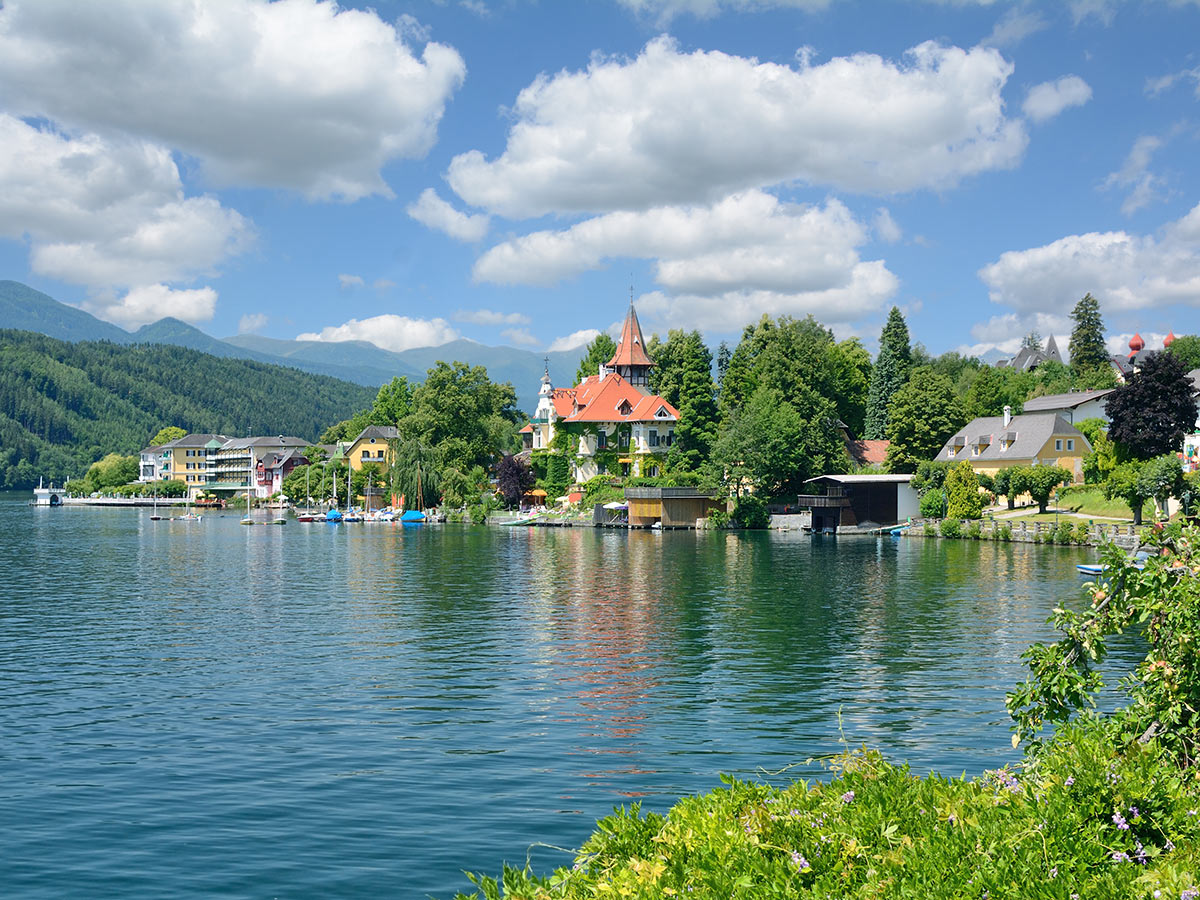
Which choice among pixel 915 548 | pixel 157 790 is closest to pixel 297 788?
pixel 157 790

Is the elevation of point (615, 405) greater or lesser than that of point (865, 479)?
greater

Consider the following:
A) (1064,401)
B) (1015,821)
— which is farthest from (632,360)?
(1015,821)

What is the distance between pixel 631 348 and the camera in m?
128

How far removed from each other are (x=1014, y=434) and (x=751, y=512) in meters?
26.9

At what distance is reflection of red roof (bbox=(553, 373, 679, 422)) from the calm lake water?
58461 millimetres

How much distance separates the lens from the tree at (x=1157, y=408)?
74.9 m

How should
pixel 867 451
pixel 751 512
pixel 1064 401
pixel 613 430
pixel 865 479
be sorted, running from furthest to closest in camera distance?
pixel 867 451 → pixel 613 430 → pixel 1064 401 → pixel 751 512 → pixel 865 479

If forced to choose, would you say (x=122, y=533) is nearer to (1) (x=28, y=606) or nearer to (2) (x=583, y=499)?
(2) (x=583, y=499)

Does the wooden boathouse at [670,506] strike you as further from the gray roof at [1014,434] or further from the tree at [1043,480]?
the tree at [1043,480]

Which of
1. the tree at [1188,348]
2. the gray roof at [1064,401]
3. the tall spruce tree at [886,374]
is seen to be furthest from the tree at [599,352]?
the tree at [1188,348]

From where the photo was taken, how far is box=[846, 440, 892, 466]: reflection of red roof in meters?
118

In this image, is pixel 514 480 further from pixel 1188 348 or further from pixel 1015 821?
pixel 1015 821

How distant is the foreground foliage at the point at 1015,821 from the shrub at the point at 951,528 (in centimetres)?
7891

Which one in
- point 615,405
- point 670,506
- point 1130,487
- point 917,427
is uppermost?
point 615,405
